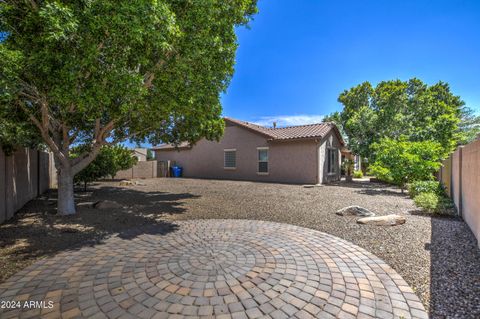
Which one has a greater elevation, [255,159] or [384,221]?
[255,159]

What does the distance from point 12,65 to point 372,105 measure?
25.4 m

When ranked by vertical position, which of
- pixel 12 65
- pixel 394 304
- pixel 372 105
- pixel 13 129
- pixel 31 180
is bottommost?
pixel 394 304

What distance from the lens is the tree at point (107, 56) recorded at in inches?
172

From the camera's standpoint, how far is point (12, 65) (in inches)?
162

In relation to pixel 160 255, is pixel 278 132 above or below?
above

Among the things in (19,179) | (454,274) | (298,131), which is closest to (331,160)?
(298,131)

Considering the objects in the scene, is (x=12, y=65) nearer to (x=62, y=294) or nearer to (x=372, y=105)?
(x=62, y=294)

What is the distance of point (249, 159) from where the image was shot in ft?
61.6

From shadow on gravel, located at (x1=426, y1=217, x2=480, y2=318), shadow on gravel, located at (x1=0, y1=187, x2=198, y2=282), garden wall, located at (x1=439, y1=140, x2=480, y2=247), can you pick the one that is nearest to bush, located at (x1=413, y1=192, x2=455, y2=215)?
garden wall, located at (x1=439, y1=140, x2=480, y2=247)

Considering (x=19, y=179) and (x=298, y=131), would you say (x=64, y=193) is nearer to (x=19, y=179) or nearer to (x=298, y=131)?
(x=19, y=179)

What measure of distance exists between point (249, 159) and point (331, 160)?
20.3 feet

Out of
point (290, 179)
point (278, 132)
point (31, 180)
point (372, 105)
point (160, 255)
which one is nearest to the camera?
point (160, 255)

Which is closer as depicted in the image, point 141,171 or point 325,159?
point 325,159

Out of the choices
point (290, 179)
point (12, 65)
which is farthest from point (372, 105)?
point (12, 65)
